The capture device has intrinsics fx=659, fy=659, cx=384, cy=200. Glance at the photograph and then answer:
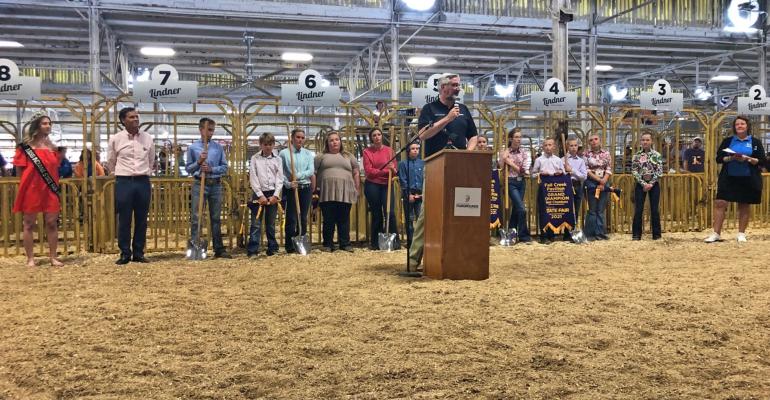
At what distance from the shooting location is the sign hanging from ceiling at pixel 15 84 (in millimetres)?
8383

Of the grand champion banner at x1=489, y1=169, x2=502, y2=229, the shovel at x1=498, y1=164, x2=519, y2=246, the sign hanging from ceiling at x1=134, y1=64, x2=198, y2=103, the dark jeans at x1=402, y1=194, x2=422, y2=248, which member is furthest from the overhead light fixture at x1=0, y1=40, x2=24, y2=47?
the shovel at x1=498, y1=164, x2=519, y2=246

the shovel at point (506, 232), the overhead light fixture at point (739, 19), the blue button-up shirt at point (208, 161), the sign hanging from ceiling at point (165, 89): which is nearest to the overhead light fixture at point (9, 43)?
the sign hanging from ceiling at point (165, 89)

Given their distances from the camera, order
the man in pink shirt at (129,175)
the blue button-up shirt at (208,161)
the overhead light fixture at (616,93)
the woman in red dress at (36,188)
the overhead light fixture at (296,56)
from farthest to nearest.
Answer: the overhead light fixture at (616,93)
the overhead light fixture at (296,56)
the blue button-up shirt at (208,161)
the man in pink shirt at (129,175)
the woman in red dress at (36,188)

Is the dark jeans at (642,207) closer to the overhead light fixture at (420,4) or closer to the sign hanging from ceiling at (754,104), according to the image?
the sign hanging from ceiling at (754,104)

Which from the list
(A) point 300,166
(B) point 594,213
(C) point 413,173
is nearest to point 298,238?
(A) point 300,166

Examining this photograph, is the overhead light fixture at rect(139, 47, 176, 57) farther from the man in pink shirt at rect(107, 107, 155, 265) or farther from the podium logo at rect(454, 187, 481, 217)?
the podium logo at rect(454, 187, 481, 217)

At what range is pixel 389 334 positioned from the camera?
3.88m

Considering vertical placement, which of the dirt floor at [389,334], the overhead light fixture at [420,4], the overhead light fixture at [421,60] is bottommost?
the dirt floor at [389,334]

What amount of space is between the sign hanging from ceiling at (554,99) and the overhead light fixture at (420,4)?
648 centimetres

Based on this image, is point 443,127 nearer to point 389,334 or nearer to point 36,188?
point 389,334

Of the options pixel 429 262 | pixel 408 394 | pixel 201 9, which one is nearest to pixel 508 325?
pixel 408 394

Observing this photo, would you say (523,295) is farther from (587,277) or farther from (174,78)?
(174,78)

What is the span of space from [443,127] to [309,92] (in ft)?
13.7

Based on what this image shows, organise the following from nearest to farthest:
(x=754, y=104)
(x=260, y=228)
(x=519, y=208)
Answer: (x=260, y=228)
(x=519, y=208)
(x=754, y=104)
